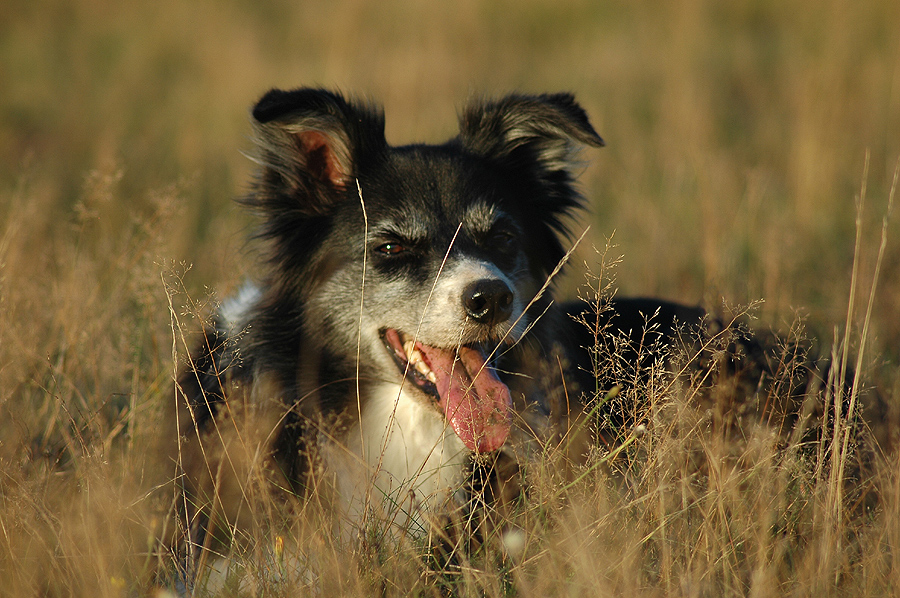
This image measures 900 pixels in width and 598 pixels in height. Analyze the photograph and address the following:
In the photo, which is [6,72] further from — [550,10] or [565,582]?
[565,582]

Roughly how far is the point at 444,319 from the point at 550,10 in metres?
10.0

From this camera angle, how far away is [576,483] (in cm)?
279

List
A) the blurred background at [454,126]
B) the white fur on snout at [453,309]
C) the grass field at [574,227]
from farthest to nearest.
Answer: the blurred background at [454,126] < the white fur on snout at [453,309] < the grass field at [574,227]

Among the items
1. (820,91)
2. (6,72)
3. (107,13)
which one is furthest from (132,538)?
(107,13)

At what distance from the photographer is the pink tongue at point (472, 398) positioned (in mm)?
2973

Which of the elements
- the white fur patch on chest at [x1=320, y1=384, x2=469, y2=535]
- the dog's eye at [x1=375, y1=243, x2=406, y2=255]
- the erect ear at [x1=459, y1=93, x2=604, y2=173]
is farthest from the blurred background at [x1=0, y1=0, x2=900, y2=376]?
the white fur patch on chest at [x1=320, y1=384, x2=469, y2=535]

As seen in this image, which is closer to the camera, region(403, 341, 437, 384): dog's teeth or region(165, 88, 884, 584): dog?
region(165, 88, 884, 584): dog

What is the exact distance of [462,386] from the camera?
3.09m

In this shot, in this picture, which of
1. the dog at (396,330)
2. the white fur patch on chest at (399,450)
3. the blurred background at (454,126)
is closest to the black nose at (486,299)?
the dog at (396,330)

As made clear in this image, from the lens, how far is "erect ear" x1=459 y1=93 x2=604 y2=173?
359cm

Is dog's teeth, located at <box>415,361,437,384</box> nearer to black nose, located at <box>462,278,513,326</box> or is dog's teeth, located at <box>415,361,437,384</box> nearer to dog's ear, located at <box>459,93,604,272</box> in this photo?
black nose, located at <box>462,278,513,326</box>

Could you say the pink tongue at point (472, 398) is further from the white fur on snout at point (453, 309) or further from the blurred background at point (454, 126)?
the blurred background at point (454, 126)

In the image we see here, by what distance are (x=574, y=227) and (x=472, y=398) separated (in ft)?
8.04

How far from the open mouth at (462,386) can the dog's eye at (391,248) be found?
350 millimetres
